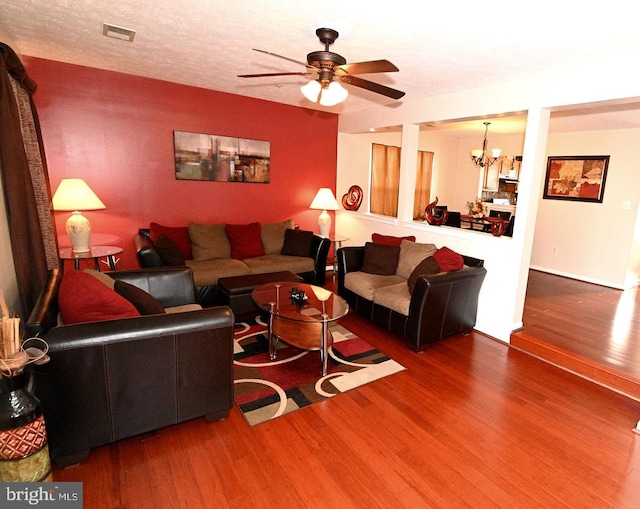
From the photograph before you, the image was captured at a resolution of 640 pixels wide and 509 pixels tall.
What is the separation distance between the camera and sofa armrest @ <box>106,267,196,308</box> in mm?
2814

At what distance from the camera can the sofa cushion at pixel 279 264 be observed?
13.6 ft

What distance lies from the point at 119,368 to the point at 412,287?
2.41 meters

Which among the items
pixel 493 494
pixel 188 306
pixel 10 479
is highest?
pixel 188 306

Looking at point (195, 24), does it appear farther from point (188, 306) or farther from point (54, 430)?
point (54, 430)

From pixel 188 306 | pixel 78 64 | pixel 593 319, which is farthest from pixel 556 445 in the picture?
pixel 78 64

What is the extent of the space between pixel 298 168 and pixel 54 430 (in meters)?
4.26

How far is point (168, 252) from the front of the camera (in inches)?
144

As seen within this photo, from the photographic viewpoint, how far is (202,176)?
14.7ft

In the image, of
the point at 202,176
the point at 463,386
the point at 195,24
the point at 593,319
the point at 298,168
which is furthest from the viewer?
the point at 298,168

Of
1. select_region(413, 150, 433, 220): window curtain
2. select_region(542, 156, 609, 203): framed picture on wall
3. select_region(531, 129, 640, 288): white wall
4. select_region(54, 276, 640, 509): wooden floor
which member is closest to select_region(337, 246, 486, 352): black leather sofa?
select_region(54, 276, 640, 509): wooden floor

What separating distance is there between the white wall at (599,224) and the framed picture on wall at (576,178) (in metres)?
0.08

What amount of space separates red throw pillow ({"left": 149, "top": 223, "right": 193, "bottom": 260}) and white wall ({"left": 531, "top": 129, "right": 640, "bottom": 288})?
5.70 m

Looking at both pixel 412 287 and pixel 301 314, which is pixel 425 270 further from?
pixel 301 314

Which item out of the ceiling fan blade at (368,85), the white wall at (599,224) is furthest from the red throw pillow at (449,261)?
the white wall at (599,224)
